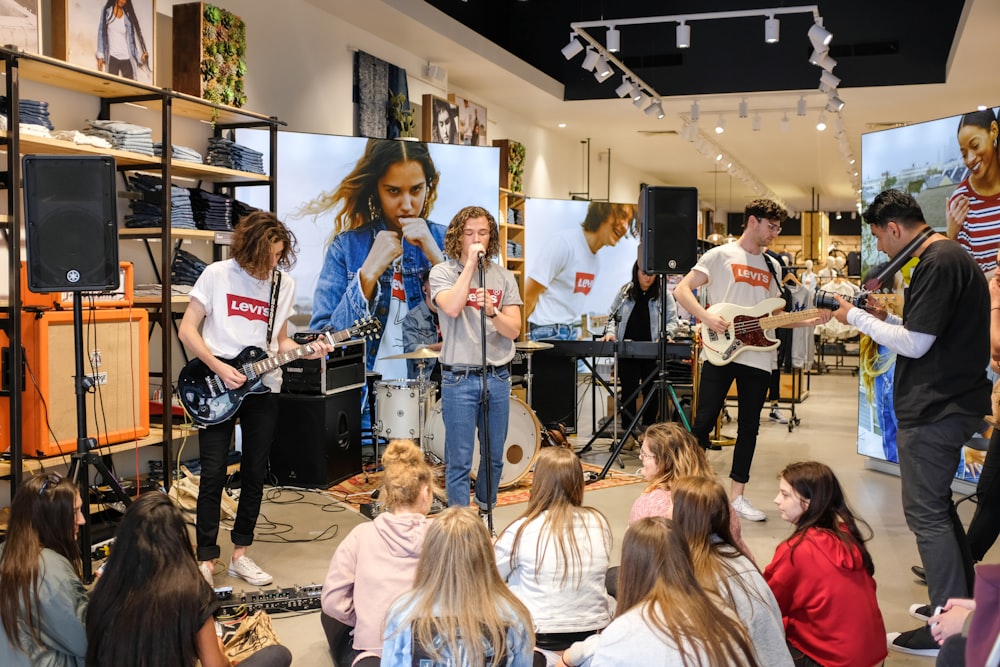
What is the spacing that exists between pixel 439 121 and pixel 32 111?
182 inches

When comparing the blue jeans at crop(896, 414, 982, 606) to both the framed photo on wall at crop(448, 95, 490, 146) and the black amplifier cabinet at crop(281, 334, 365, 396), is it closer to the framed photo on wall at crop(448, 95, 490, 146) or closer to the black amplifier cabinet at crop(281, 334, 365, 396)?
the black amplifier cabinet at crop(281, 334, 365, 396)

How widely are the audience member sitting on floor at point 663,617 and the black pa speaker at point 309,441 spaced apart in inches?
161

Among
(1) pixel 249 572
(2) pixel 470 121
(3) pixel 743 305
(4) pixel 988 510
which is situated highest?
(2) pixel 470 121

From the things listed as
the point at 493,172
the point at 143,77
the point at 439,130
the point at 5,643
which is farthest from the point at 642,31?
the point at 5,643

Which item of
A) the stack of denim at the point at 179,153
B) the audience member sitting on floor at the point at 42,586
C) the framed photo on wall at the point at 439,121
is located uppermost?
the framed photo on wall at the point at 439,121

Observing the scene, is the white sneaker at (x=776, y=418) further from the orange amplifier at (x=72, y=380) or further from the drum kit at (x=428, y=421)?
the orange amplifier at (x=72, y=380)

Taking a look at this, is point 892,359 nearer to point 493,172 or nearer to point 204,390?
point 493,172

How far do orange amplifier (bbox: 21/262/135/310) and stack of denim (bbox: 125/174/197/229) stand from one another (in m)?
0.39

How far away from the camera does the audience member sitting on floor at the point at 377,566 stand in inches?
107

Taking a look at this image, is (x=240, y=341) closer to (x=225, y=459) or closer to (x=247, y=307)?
(x=247, y=307)

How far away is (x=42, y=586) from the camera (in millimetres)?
2365

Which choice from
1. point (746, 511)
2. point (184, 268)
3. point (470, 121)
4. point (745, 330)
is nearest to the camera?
point (745, 330)

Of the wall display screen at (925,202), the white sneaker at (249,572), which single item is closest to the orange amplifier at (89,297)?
the white sneaker at (249,572)

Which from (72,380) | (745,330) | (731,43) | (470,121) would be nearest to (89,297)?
(72,380)
